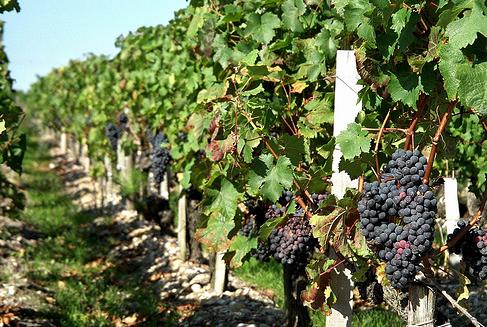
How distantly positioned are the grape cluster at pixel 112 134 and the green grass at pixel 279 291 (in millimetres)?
5552

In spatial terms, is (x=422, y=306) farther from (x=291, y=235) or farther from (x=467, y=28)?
(x=467, y=28)

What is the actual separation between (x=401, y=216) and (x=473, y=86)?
2.12 feet

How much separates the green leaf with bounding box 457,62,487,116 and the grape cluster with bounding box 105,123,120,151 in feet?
32.3

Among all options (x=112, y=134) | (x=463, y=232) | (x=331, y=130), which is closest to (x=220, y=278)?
(x=331, y=130)

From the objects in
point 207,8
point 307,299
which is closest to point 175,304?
point 207,8

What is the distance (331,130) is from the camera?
3930 millimetres

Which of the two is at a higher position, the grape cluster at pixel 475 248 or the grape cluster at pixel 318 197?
the grape cluster at pixel 318 197

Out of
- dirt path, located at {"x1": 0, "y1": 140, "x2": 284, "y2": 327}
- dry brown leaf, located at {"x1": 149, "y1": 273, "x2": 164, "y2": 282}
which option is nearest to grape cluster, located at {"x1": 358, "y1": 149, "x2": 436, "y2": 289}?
dirt path, located at {"x1": 0, "y1": 140, "x2": 284, "y2": 327}

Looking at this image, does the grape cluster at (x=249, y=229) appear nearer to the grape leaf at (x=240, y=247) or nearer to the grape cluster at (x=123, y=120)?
the grape leaf at (x=240, y=247)

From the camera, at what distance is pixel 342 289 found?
336 cm

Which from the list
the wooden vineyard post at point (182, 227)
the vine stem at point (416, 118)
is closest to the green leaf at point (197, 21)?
the vine stem at point (416, 118)

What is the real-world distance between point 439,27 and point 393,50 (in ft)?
0.63

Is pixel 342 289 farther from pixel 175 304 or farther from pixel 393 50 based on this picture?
pixel 175 304

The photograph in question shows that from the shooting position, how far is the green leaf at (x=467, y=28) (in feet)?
7.00
